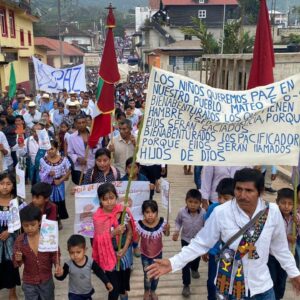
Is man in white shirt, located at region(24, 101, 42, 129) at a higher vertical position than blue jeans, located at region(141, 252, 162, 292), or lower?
higher

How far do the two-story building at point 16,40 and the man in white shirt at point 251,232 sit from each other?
18.5m

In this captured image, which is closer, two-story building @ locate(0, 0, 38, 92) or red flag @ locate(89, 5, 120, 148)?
red flag @ locate(89, 5, 120, 148)

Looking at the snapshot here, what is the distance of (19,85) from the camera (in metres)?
25.7

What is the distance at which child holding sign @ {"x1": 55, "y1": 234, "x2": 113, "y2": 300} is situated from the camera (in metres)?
3.95

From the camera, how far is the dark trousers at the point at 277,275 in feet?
13.8

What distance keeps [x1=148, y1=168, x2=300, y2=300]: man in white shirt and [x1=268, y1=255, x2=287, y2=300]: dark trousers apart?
92 cm

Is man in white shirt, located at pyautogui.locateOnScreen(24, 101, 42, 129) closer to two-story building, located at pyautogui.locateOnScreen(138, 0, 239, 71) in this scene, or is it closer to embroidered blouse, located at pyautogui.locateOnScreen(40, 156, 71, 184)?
embroidered blouse, located at pyautogui.locateOnScreen(40, 156, 71, 184)

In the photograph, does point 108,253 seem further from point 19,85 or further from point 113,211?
point 19,85

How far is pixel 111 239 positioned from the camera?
4.22 m

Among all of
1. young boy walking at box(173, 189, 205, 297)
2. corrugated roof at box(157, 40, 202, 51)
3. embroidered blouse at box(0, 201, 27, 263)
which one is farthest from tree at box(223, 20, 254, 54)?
embroidered blouse at box(0, 201, 27, 263)

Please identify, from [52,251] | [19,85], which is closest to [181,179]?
[52,251]

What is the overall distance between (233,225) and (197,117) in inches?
38.7

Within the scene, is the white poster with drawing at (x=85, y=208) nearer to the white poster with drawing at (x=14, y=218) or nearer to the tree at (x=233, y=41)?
the white poster with drawing at (x=14, y=218)

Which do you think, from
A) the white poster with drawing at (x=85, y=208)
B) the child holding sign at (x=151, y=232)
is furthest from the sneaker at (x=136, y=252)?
the child holding sign at (x=151, y=232)
